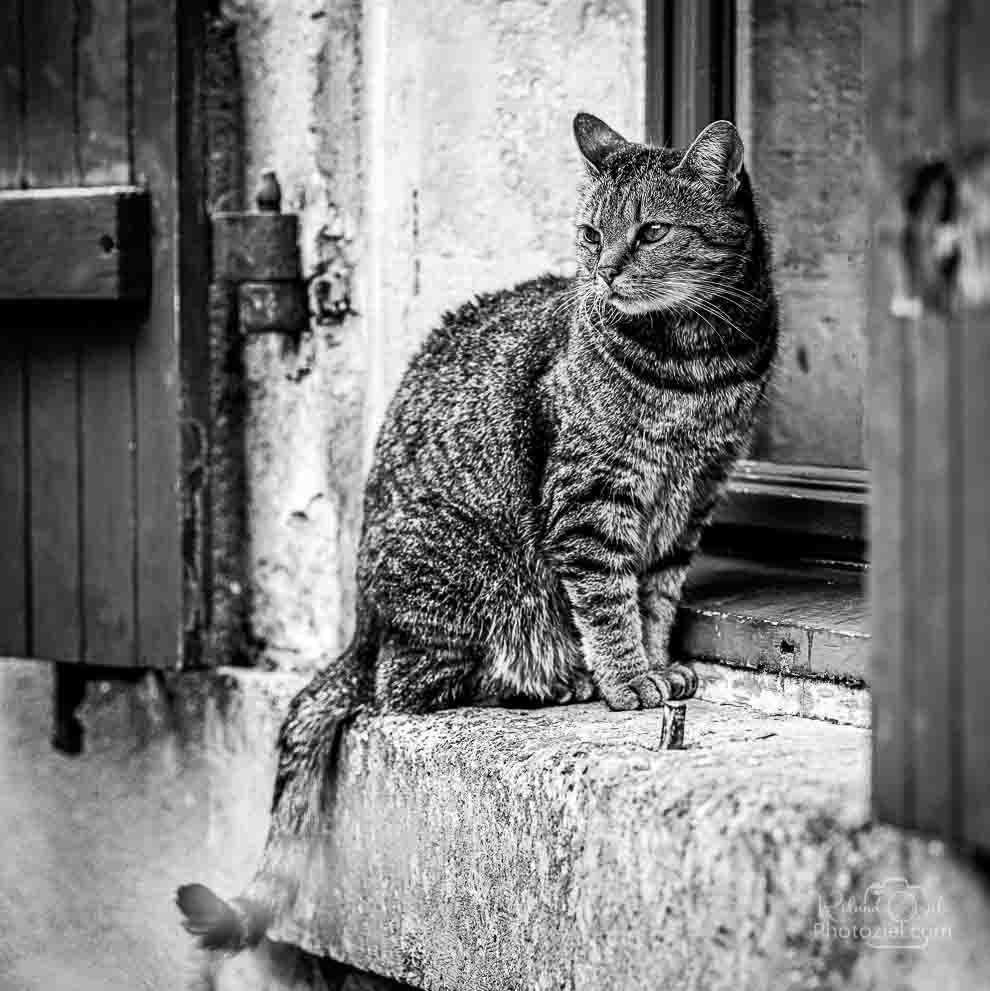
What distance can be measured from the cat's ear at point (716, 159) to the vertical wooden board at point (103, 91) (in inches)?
51.6

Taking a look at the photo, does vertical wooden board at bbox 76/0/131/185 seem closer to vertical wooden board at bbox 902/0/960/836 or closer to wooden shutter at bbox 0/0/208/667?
wooden shutter at bbox 0/0/208/667

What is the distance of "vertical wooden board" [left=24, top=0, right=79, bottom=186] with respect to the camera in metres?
3.52

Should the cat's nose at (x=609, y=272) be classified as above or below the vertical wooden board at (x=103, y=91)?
below

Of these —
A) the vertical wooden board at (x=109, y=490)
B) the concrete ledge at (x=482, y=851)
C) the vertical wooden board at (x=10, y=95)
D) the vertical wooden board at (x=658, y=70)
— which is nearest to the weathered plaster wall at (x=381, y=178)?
the vertical wooden board at (x=658, y=70)

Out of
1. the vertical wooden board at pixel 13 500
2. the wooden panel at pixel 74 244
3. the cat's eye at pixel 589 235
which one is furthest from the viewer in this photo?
the vertical wooden board at pixel 13 500

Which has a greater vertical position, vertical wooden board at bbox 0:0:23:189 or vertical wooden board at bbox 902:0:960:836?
vertical wooden board at bbox 0:0:23:189

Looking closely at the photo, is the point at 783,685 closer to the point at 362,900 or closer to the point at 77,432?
the point at 362,900

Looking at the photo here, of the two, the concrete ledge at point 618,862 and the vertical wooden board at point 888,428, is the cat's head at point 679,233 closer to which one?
the concrete ledge at point 618,862

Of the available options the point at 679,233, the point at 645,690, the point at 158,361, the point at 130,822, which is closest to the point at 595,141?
the point at 679,233

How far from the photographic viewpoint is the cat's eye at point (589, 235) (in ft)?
9.37

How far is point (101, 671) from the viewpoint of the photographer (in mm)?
3699

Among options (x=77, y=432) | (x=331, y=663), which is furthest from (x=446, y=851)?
(x=77, y=432)

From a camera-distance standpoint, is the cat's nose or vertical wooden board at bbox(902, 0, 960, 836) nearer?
vertical wooden board at bbox(902, 0, 960, 836)

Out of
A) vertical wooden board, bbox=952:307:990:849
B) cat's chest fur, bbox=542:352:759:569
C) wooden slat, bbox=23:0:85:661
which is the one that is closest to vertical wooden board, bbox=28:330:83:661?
wooden slat, bbox=23:0:85:661
